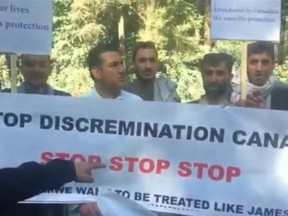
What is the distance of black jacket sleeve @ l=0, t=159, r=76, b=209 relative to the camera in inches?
171

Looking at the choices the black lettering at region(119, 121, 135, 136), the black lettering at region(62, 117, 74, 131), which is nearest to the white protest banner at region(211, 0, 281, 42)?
the black lettering at region(119, 121, 135, 136)

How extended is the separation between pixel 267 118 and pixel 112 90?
2.45 feet

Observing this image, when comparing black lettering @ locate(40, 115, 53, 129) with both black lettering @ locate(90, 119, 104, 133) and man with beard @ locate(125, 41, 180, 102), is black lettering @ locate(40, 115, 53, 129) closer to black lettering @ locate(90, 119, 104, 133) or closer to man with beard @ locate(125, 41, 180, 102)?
black lettering @ locate(90, 119, 104, 133)

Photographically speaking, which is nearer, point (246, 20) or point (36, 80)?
point (246, 20)

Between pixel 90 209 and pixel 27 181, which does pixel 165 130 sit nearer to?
pixel 90 209

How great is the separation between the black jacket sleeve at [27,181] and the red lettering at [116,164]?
1.73ft

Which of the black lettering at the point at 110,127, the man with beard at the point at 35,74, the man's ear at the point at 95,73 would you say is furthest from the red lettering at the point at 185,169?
the man with beard at the point at 35,74

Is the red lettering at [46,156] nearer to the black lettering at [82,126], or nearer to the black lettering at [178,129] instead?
the black lettering at [82,126]

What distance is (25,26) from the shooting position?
5.18 meters

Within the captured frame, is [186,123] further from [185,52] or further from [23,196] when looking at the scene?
[23,196]

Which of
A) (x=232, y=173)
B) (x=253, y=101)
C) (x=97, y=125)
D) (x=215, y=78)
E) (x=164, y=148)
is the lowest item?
(x=232, y=173)

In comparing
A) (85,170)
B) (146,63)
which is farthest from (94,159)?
(146,63)

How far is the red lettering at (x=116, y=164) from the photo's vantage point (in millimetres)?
5172

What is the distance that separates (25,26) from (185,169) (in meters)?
1.01
